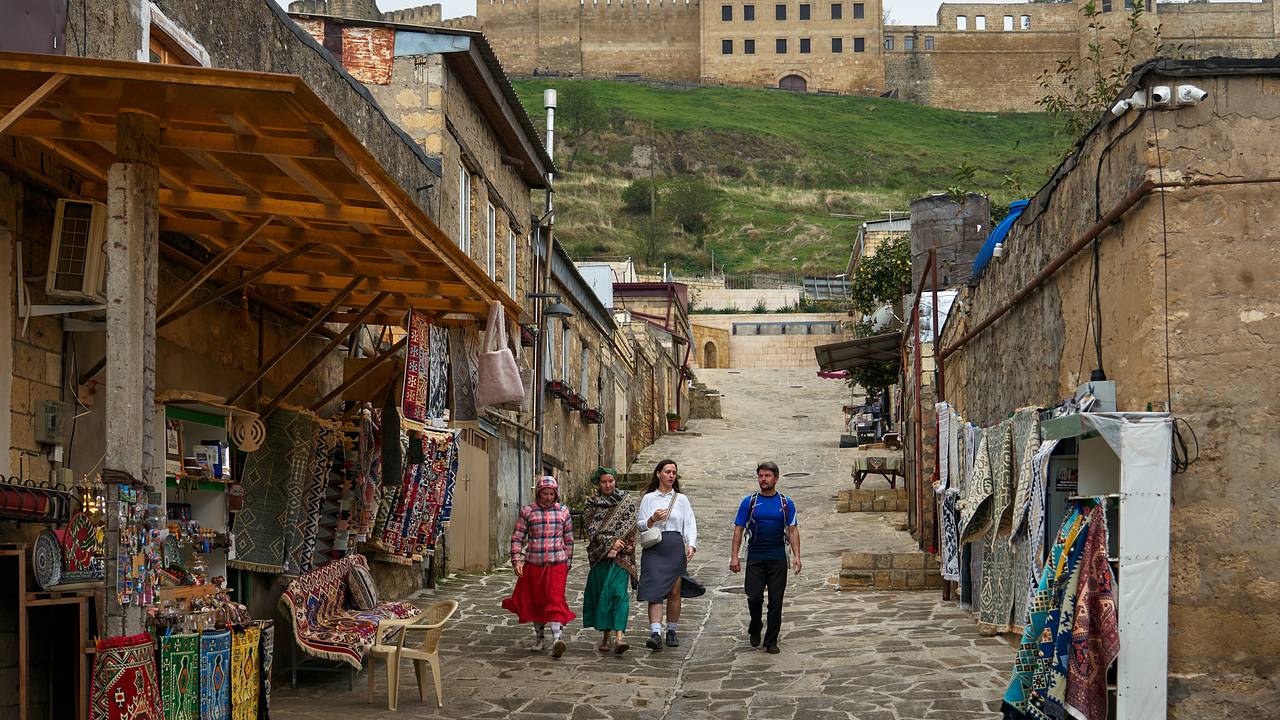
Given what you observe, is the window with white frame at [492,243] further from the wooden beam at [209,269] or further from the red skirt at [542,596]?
the wooden beam at [209,269]

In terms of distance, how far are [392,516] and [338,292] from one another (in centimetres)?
226

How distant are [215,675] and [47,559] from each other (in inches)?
36.8

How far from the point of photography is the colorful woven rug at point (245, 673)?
21.7 feet

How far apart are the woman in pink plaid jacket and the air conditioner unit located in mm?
4555

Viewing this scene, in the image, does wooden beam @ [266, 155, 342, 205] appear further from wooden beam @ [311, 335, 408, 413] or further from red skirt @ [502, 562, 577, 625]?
red skirt @ [502, 562, 577, 625]

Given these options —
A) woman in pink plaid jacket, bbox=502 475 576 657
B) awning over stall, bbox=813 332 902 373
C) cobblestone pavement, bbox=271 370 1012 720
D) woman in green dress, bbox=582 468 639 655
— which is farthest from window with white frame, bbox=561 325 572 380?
woman in pink plaid jacket, bbox=502 475 576 657

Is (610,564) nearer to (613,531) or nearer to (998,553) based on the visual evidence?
(613,531)

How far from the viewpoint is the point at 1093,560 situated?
21.6 feet

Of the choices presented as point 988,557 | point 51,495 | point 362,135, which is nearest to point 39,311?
point 51,495

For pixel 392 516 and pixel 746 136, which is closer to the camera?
pixel 392 516

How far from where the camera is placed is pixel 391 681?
819 centimetres

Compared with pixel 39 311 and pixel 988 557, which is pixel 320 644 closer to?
pixel 39 311

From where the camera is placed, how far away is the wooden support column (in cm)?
569

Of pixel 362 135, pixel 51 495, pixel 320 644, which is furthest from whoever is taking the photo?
pixel 362 135
